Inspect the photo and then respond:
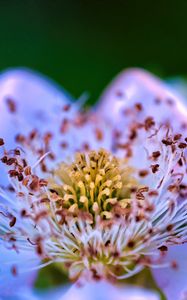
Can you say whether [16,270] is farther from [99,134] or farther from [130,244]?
[99,134]

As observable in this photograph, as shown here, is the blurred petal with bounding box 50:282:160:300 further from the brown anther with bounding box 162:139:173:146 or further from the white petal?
the brown anther with bounding box 162:139:173:146

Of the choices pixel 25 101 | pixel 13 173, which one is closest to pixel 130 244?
pixel 13 173

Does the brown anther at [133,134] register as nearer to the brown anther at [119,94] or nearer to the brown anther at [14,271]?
the brown anther at [119,94]

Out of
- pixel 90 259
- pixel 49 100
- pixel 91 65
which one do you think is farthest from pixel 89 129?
pixel 91 65

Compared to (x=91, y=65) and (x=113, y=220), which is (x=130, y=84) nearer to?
(x=113, y=220)

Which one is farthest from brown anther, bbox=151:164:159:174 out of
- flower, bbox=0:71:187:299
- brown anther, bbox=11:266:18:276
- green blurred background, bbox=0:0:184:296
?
green blurred background, bbox=0:0:184:296

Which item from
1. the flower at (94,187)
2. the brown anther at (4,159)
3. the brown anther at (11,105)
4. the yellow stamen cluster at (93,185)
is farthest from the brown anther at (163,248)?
the brown anther at (11,105)
